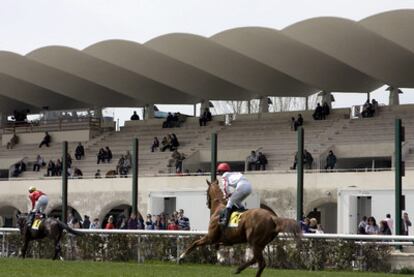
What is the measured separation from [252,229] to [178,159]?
2599cm

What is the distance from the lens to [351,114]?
148ft

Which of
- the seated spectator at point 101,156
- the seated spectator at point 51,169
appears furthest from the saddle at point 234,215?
the seated spectator at point 101,156

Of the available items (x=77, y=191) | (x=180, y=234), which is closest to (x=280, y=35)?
(x=77, y=191)

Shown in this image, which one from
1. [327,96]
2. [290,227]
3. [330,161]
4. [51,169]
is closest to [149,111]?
[51,169]

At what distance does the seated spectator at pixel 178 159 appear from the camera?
42438mm

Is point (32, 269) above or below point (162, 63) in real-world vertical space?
below

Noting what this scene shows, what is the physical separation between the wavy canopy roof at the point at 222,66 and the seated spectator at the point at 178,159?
4.30m

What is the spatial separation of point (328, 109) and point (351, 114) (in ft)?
3.66

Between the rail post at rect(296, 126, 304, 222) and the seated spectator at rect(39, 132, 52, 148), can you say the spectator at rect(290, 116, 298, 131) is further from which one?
the rail post at rect(296, 126, 304, 222)

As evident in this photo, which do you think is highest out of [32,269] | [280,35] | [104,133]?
[280,35]

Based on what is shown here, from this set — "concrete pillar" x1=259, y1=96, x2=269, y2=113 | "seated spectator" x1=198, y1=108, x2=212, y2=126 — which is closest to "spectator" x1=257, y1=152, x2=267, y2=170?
"seated spectator" x1=198, y1=108, x2=212, y2=126

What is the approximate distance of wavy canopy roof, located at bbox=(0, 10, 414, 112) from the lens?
1591 inches

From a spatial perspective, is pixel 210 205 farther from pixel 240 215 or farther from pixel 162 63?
pixel 162 63

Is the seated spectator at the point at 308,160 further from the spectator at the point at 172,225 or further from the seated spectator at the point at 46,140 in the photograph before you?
the seated spectator at the point at 46,140
